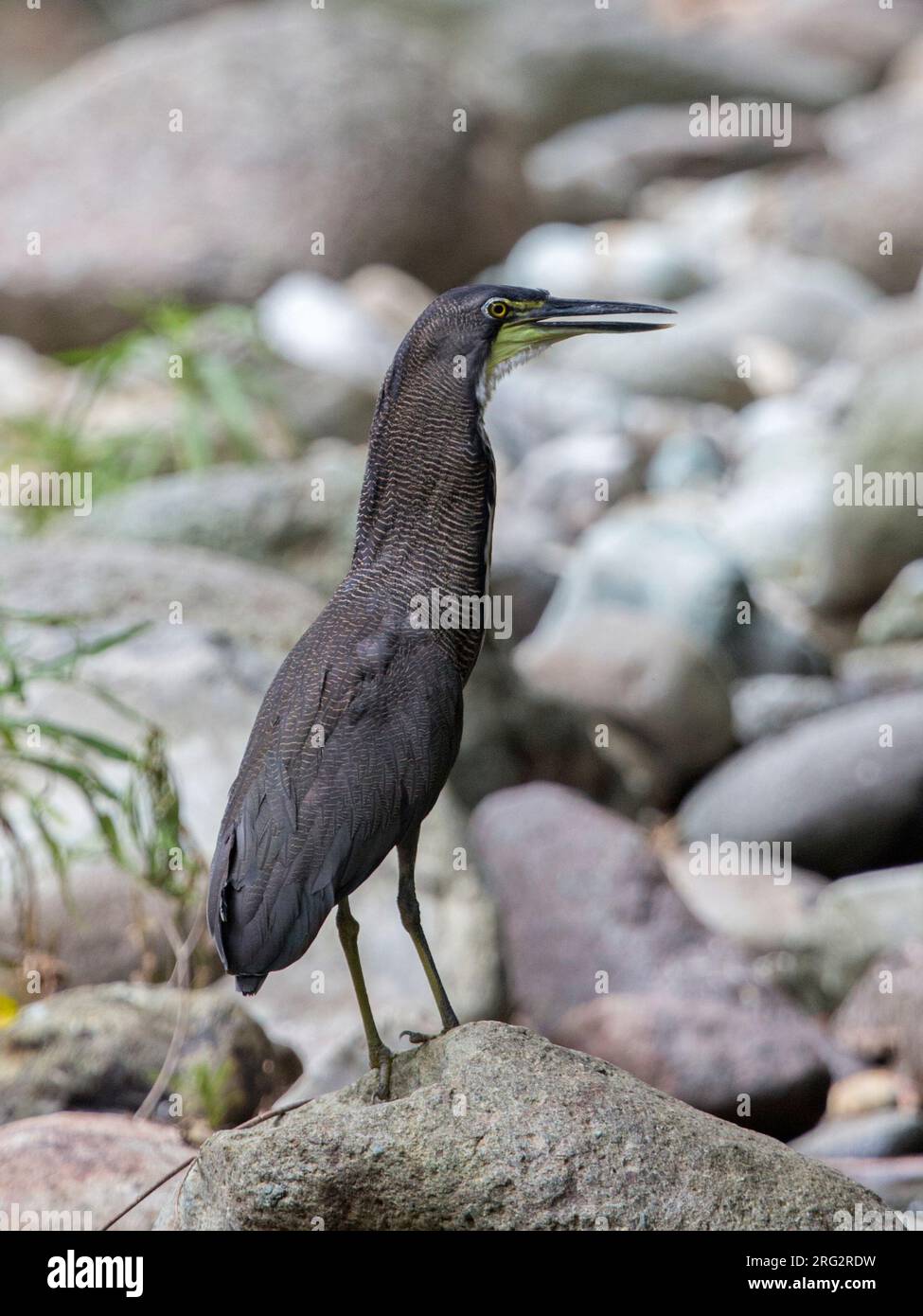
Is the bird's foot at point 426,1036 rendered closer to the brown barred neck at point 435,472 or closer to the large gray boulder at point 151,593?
the brown barred neck at point 435,472

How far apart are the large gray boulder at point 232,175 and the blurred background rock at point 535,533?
0.04 meters

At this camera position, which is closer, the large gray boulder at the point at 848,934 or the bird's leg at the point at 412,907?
the bird's leg at the point at 412,907

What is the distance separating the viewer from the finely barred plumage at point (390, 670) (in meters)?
3.46

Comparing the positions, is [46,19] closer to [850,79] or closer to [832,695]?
[850,79]

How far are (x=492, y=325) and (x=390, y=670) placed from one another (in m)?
0.80

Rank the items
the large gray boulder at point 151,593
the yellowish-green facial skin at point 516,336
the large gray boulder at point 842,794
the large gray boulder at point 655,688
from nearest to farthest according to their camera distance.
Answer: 1. the yellowish-green facial skin at point 516,336
2. the large gray boulder at point 151,593
3. the large gray boulder at point 842,794
4. the large gray boulder at point 655,688

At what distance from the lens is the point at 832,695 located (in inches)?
396

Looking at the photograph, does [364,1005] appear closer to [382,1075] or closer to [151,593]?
[382,1075]

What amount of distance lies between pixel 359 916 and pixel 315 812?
265cm

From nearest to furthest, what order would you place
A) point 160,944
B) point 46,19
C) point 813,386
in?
point 160,944, point 813,386, point 46,19

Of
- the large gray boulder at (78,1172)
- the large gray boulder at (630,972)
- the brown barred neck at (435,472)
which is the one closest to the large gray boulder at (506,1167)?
the large gray boulder at (78,1172)

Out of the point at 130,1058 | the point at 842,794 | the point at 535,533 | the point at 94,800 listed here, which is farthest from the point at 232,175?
the point at 130,1058

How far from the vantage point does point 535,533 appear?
12.0 meters

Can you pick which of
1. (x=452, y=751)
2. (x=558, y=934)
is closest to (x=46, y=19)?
(x=558, y=934)
